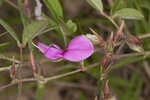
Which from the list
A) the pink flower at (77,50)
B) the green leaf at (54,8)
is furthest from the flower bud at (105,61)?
the green leaf at (54,8)

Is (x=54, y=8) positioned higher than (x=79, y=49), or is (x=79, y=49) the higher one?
(x=54, y=8)

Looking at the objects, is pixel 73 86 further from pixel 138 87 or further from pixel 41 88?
pixel 41 88

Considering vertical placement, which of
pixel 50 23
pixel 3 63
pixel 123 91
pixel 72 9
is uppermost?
pixel 72 9

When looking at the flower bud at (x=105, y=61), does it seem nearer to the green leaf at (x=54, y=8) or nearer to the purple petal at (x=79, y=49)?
the purple petal at (x=79, y=49)

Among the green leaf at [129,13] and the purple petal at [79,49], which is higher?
the green leaf at [129,13]

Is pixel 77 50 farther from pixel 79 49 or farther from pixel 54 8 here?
pixel 54 8

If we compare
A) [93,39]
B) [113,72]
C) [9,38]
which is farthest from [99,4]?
[113,72]

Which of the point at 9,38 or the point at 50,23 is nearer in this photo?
the point at 50,23

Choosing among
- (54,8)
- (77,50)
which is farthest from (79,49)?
(54,8)
